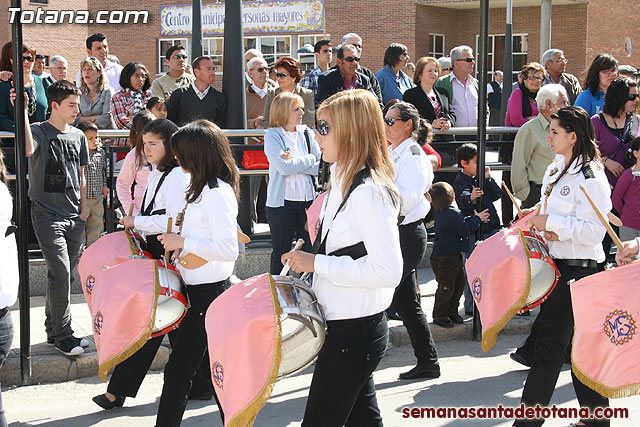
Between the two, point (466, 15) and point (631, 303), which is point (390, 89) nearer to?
point (631, 303)

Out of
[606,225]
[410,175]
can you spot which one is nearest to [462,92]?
[410,175]

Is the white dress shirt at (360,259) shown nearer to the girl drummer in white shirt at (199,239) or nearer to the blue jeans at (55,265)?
the girl drummer in white shirt at (199,239)

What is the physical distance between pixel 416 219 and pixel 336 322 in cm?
243

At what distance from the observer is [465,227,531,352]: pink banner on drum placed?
199 inches

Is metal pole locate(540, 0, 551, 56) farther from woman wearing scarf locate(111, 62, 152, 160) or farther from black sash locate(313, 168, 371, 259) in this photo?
black sash locate(313, 168, 371, 259)

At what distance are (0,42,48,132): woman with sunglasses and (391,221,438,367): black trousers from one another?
4.42 m

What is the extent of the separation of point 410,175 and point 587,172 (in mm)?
1205

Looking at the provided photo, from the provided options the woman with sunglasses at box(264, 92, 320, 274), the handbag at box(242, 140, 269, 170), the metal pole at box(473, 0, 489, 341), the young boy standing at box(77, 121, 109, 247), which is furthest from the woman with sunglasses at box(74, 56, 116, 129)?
the metal pole at box(473, 0, 489, 341)

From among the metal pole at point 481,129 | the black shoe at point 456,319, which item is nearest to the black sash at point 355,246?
the metal pole at point 481,129

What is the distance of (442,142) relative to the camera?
9328 mm

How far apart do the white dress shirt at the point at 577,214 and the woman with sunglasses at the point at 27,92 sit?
5572 millimetres

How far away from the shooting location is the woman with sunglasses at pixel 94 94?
9695mm

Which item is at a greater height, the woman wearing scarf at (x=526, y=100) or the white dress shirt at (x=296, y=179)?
the woman wearing scarf at (x=526, y=100)

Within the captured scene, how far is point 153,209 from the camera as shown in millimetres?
5496
